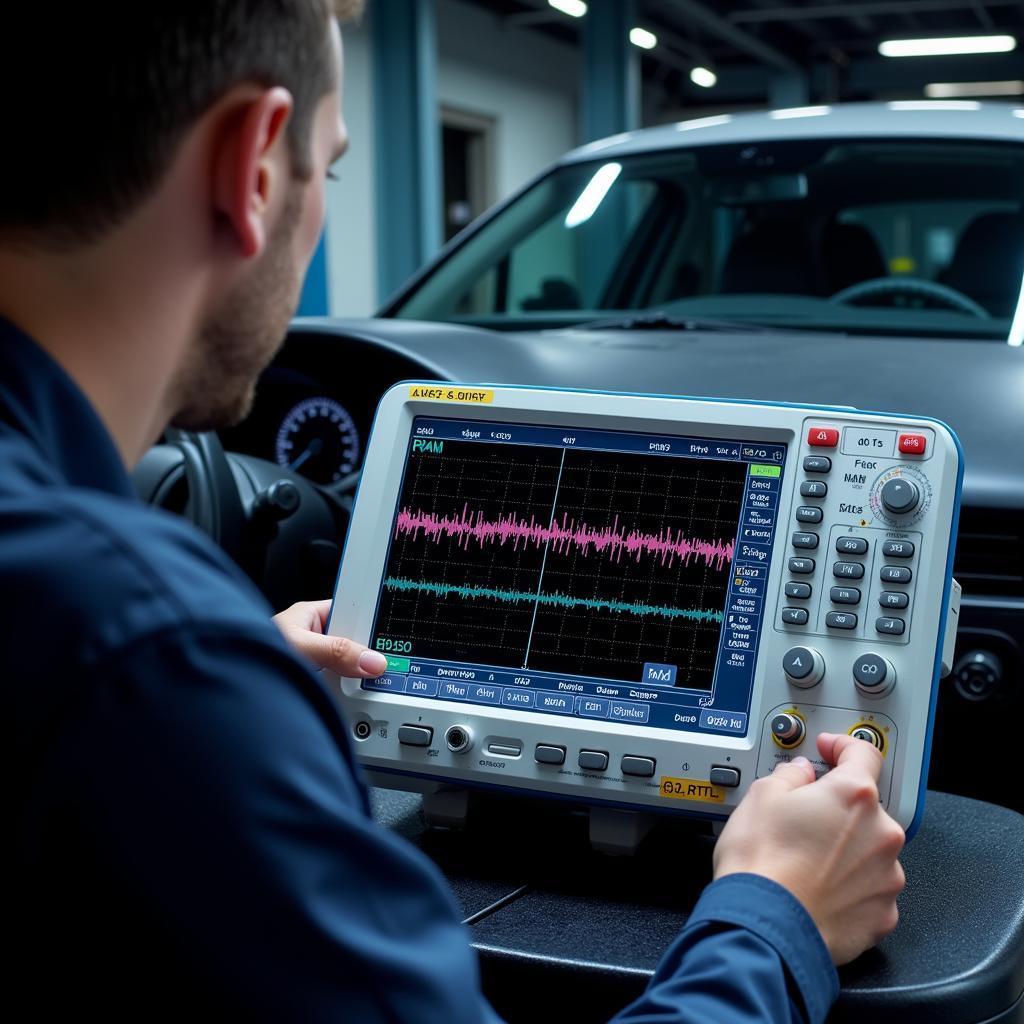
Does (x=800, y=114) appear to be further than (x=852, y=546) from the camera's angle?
Yes

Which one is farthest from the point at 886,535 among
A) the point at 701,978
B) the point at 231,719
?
the point at 231,719

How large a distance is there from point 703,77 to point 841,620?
13.6 meters

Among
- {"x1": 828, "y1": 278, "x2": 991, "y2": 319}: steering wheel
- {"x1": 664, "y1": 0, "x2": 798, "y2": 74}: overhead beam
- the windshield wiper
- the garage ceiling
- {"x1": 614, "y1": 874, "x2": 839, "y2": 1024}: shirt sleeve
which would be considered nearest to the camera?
{"x1": 614, "y1": 874, "x2": 839, "y2": 1024}: shirt sleeve

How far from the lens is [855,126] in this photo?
7.71ft

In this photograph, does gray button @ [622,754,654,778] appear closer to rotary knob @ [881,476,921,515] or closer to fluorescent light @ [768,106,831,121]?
rotary knob @ [881,476,921,515]

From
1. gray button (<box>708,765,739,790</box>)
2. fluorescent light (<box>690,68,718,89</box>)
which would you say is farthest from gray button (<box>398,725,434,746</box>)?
fluorescent light (<box>690,68,718,89</box>)

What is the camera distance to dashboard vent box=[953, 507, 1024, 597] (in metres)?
1.43

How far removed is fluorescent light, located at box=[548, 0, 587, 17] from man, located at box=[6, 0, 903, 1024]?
939 cm

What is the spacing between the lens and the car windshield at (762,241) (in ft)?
7.30

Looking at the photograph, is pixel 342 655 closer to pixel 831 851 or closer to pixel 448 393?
pixel 448 393

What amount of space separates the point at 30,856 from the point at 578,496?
24.0 inches

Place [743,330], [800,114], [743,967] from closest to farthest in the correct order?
[743,967]
[743,330]
[800,114]

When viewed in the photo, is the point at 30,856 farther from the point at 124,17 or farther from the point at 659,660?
the point at 659,660

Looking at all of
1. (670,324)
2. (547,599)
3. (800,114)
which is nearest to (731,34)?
A: (800,114)
